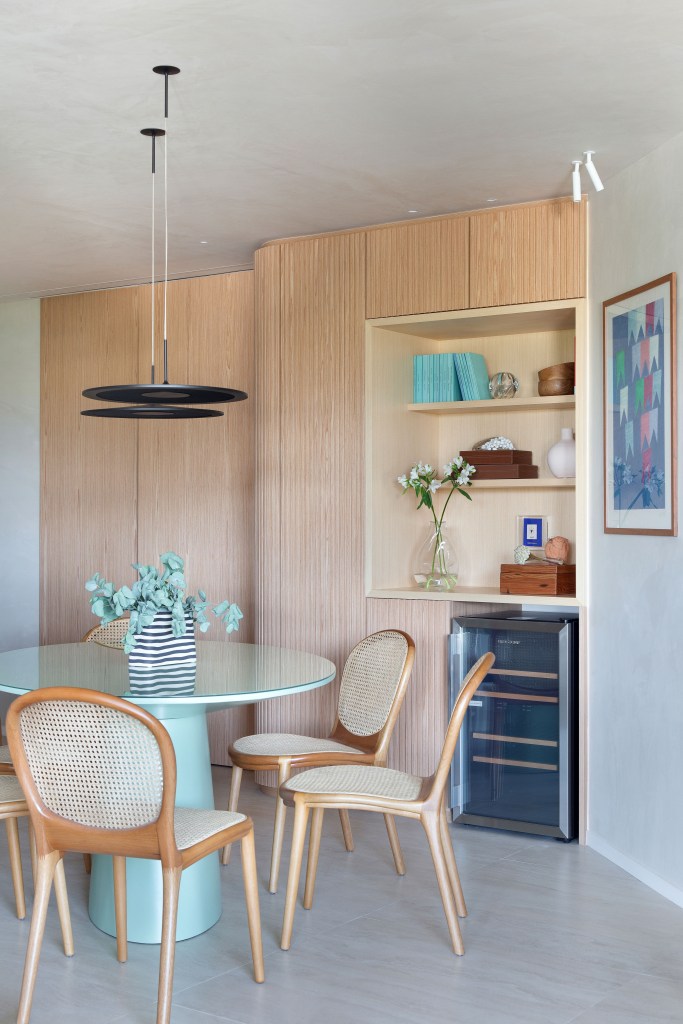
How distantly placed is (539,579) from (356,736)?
1107mm

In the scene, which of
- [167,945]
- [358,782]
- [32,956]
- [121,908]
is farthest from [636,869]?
[32,956]

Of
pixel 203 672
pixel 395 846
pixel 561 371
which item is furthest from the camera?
pixel 561 371

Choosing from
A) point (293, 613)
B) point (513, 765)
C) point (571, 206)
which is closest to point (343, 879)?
point (513, 765)

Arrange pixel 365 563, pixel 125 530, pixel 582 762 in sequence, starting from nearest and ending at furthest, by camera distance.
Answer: pixel 582 762 < pixel 365 563 < pixel 125 530

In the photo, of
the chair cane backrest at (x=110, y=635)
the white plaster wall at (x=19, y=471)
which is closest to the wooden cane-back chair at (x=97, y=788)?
the chair cane backrest at (x=110, y=635)

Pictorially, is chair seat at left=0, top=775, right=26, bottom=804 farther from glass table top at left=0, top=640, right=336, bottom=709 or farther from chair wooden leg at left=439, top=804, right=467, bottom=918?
chair wooden leg at left=439, top=804, right=467, bottom=918

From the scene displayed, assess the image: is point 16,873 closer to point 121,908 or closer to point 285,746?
point 121,908

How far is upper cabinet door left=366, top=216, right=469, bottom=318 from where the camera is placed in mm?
4633

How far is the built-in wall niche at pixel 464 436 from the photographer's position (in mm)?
4785

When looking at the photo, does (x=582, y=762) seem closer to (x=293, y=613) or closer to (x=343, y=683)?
(x=343, y=683)

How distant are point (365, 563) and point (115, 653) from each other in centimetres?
129

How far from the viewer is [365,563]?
482 centimetres

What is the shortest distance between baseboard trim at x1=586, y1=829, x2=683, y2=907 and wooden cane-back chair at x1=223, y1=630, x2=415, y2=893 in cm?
86

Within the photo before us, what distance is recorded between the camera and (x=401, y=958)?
3.18m
